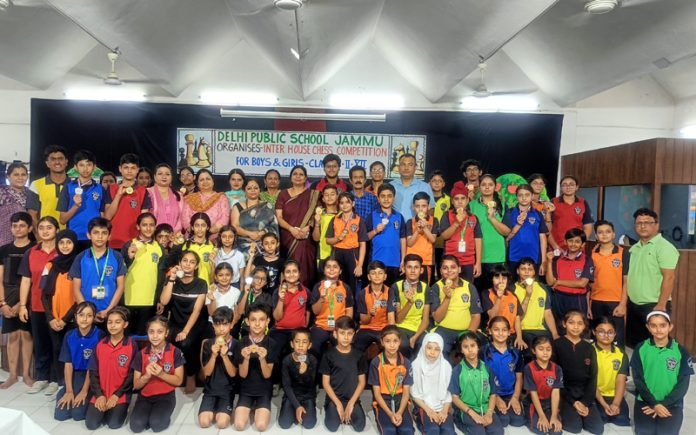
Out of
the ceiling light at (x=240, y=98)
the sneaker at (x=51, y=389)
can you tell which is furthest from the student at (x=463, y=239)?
the ceiling light at (x=240, y=98)

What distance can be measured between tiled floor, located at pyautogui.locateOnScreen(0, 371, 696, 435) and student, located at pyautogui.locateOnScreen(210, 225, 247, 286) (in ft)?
3.19

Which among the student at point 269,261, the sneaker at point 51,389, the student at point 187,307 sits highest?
the student at point 269,261

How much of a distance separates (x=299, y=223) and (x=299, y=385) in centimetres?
151

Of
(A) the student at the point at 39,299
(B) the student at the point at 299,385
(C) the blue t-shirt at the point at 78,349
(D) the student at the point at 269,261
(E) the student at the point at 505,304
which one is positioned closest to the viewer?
(B) the student at the point at 299,385

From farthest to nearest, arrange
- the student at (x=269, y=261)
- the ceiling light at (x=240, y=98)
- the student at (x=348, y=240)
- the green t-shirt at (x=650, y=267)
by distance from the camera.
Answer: the ceiling light at (x=240, y=98)
the student at (x=348, y=240)
the student at (x=269, y=261)
the green t-shirt at (x=650, y=267)

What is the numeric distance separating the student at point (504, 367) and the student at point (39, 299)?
3329mm

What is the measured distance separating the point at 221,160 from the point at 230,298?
12.1 feet

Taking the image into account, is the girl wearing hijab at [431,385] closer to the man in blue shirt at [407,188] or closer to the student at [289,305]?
the student at [289,305]

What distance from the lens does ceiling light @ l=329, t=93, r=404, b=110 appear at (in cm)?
710

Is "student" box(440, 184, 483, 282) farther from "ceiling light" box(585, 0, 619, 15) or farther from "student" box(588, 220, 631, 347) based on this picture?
"ceiling light" box(585, 0, 619, 15)

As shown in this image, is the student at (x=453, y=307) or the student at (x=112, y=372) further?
the student at (x=453, y=307)

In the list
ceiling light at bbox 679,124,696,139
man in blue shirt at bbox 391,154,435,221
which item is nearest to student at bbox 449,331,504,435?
man in blue shirt at bbox 391,154,435,221

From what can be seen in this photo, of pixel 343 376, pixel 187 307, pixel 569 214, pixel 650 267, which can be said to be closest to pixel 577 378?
pixel 650 267

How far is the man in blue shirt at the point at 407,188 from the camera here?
14.9ft
